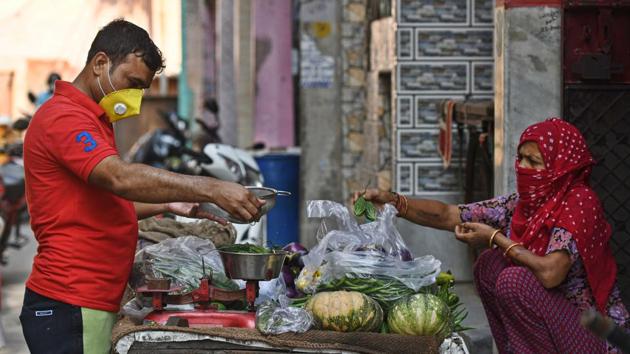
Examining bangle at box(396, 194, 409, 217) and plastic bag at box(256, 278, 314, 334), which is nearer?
plastic bag at box(256, 278, 314, 334)

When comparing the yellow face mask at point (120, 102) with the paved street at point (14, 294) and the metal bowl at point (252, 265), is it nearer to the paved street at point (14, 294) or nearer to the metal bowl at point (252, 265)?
the metal bowl at point (252, 265)

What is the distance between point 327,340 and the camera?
178 inches

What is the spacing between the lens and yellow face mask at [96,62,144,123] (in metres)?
4.32

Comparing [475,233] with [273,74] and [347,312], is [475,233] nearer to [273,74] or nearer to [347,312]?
[347,312]

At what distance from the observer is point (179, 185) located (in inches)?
161

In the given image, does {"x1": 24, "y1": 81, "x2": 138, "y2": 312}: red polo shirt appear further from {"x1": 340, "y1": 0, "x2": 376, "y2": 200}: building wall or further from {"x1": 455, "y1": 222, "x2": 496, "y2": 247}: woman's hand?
{"x1": 340, "y1": 0, "x2": 376, "y2": 200}: building wall

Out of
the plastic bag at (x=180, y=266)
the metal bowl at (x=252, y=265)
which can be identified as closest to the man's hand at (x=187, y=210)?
the plastic bag at (x=180, y=266)

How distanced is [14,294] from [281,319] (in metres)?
6.78

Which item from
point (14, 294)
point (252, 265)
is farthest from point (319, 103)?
point (252, 265)

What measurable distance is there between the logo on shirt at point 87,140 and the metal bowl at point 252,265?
0.78 meters

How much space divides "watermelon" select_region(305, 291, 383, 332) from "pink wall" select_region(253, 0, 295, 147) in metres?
10.5

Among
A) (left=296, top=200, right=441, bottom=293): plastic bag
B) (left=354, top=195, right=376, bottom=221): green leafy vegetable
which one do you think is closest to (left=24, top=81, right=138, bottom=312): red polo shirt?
(left=296, top=200, right=441, bottom=293): plastic bag

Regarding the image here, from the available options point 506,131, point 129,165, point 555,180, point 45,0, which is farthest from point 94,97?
point 45,0

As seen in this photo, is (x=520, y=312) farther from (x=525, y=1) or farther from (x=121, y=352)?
(x=525, y=1)
